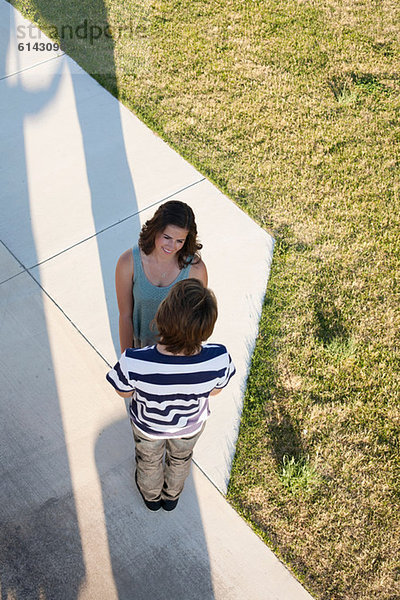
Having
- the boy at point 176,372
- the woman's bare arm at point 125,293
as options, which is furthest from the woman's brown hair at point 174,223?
the boy at point 176,372

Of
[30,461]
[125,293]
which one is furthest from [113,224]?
[30,461]

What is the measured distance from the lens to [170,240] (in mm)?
2789

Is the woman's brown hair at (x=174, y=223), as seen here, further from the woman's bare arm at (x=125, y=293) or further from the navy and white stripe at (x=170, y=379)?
→ the navy and white stripe at (x=170, y=379)

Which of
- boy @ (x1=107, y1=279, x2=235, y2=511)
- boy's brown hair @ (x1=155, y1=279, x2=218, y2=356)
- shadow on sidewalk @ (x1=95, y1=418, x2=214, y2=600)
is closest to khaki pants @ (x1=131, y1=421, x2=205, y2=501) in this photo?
boy @ (x1=107, y1=279, x2=235, y2=511)

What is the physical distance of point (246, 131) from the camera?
5.51 meters

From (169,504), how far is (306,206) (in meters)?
3.09

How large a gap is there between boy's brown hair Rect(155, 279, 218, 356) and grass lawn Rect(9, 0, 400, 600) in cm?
172

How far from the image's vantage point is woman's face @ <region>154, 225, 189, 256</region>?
109 inches

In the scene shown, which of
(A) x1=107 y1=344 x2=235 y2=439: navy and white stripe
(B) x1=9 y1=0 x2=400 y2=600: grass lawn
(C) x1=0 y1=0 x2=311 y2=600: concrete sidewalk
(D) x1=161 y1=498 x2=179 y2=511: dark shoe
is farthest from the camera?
(B) x1=9 y1=0 x2=400 y2=600: grass lawn

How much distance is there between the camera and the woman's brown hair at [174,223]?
276 centimetres

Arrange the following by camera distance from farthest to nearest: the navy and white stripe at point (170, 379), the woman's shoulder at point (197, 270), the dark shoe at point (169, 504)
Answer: the dark shoe at point (169, 504)
the woman's shoulder at point (197, 270)
the navy and white stripe at point (170, 379)

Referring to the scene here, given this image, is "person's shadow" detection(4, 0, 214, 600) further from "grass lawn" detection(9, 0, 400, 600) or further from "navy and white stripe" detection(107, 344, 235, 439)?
"navy and white stripe" detection(107, 344, 235, 439)

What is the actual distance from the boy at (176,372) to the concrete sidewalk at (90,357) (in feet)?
2.73

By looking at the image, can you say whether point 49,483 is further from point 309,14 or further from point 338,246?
point 309,14
